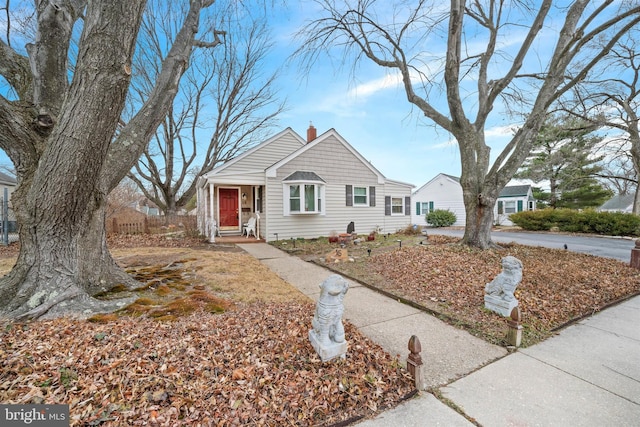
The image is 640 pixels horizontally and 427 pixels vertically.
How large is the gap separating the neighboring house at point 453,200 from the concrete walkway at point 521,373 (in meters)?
20.1

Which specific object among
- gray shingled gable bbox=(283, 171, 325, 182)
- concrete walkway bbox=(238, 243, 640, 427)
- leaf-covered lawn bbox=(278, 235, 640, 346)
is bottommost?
concrete walkway bbox=(238, 243, 640, 427)

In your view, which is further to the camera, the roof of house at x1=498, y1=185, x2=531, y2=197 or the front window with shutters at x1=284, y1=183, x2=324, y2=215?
the roof of house at x1=498, y1=185, x2=531, y2=197

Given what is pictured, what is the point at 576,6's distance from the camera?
642 cm

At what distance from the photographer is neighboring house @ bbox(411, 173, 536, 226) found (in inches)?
885

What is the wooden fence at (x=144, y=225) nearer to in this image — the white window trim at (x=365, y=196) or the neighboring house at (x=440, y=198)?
the white window trim at (x=365, y=196)

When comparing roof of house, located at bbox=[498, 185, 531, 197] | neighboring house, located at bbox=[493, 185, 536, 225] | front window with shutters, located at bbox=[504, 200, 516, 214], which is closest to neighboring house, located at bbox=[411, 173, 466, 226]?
neighboring house, located at bbox=[493, 185, 536, 225]

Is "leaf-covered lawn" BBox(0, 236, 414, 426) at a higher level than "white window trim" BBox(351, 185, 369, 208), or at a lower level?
lower

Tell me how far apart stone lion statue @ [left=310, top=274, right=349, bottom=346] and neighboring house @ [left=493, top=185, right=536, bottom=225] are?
25.8 meters

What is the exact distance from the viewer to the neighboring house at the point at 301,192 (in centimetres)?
1096

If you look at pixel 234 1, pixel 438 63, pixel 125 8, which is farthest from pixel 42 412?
pixel 438 63

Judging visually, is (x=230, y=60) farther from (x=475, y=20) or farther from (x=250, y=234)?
(x=475, y=20)

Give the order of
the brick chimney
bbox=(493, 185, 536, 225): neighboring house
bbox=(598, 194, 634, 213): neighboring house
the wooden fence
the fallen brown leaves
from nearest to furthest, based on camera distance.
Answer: the fallen brown leaves < the wooden fence < the brick chimney < bbox=(493, 185, 536, 225): neighboring house < bbox=(598, 194, 634, 213): neighboring house

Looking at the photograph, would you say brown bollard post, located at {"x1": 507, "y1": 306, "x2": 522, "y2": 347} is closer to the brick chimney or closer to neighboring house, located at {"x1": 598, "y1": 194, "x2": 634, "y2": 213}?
the brick chimney

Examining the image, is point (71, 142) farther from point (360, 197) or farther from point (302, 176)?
point (360, 197)
